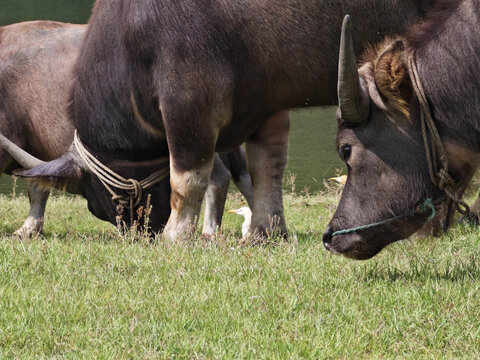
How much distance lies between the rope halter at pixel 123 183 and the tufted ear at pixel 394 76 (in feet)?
9.20

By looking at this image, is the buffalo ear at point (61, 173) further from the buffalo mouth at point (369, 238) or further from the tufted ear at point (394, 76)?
the tufted ear at point (394, 76)

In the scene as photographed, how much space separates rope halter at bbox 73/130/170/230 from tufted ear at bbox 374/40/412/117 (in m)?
2.81

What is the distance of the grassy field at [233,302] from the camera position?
379 centimetres

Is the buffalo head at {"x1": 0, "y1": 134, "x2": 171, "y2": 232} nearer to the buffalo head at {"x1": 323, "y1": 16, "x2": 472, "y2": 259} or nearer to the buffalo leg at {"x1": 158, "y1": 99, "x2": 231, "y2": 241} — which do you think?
the buffalo leg at {"x1": 158, "y1": 99, "x2": 231, "y2": 241}

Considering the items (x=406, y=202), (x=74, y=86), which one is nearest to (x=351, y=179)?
(x=406, y=202)

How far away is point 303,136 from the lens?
27172 mm

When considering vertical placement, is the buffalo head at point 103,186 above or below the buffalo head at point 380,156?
below

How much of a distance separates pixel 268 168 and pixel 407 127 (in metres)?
2.65

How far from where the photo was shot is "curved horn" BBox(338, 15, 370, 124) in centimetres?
423

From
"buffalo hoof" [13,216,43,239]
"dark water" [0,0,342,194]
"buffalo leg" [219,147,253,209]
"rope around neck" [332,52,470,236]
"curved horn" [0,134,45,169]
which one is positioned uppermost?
"rope around neck" [332,52,470,236]

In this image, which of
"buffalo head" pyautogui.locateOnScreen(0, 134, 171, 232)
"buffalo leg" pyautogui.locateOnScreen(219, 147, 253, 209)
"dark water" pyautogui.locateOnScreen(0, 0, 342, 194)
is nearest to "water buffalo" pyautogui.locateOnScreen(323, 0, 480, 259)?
"dark water" pyautogui.locateOnScreen(0, 0, 342, 194)

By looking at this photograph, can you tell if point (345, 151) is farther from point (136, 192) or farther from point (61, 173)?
point (61, 173)

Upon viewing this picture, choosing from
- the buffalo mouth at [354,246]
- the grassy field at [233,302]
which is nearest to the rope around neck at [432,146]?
the buffalo mouth at [354,246]

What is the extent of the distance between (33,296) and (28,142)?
4420mm
